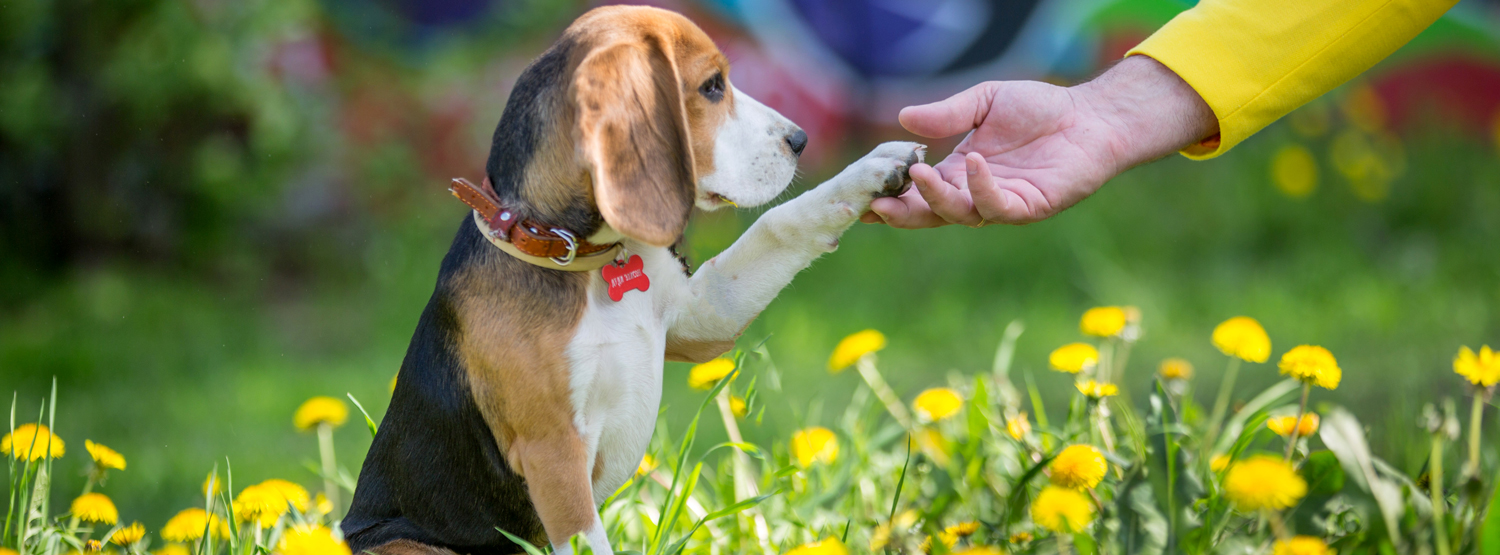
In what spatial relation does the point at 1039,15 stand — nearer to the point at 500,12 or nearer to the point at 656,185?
the point at 500,12

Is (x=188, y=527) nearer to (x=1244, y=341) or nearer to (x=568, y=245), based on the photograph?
(x=568, y=245)

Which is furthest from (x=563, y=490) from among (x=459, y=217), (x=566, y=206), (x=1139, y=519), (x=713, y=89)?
(x=459, y=217)

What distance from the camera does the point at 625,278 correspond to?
2.07 metres

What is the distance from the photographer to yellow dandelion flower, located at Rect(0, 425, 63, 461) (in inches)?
90.2

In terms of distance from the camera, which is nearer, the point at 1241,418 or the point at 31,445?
the point at 31,445

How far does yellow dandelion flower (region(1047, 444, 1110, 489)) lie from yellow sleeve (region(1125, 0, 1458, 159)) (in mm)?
904

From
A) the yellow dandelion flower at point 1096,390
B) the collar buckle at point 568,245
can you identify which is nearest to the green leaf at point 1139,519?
the yellow dandelion flower at point 1096,390

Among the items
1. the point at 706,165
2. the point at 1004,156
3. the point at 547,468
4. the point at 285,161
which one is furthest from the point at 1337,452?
the point at 285,161

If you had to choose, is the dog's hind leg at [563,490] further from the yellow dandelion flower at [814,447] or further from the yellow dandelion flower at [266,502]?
the yellow dandelion flower at [814,447]

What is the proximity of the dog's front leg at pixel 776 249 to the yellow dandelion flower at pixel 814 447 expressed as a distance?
0.53 m

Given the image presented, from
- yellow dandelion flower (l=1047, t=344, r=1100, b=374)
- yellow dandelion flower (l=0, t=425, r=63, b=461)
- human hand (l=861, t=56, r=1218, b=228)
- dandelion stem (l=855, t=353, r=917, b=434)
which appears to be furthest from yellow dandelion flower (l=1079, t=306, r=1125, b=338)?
yellow dandelion flower (l=0, t=425, r=63, b=461)

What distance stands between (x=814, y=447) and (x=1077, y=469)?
35.3 inches

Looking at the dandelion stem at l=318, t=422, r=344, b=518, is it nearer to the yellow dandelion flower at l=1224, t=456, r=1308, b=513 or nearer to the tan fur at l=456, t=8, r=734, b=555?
the tan fur at l=456, t=8, r=734, b=555

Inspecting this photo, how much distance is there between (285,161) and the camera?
5.80 m
